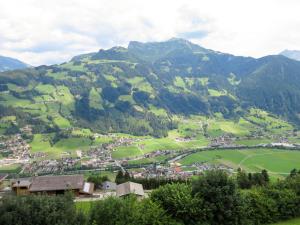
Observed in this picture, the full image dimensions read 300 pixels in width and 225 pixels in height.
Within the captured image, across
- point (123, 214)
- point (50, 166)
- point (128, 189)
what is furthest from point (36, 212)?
point (50, 166)

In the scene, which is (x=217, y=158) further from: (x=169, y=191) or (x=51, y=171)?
(x=169, y=191)

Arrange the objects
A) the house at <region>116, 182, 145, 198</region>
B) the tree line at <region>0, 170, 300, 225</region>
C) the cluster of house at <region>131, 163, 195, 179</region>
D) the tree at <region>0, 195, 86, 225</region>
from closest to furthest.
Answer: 1. the tree at <region>0, 195, 86, 225</region>
2. the tree line at <region>0, 170, 300, 225</region>
3. the house at <region>116, 182, 145, 198</region>
4. the cluster of house at <region>131, 163, 195, 179</region>

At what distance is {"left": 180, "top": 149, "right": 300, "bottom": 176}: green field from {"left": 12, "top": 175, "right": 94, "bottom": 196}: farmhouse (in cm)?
9963

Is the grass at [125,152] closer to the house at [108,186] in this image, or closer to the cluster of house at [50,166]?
the cluster of house at [50,166]

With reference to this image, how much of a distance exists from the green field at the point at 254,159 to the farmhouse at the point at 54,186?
99.6 m

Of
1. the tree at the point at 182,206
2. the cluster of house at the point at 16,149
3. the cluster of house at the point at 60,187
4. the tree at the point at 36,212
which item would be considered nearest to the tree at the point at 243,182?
the cluster of house at the point at 60,187

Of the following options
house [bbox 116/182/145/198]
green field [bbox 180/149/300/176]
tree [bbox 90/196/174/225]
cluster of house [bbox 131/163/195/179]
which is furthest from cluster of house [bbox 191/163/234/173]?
tree [bbox 90/196/174/225]

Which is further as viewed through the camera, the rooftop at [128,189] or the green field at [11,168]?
the green field at [11,168]

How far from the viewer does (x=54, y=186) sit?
214 ft

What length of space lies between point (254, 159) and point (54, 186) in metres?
125

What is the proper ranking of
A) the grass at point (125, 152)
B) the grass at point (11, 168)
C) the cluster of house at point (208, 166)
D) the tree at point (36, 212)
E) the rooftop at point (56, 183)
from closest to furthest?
the tree at point (36, 212)
the rooftop at point (56, 183)
the cluster of house at point (208, 166)
the grass at point (11, 168)
the grass at point (125, 152)

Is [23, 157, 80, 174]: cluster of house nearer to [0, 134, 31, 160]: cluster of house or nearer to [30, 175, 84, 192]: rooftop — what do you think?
[0, 134, 31, 160]: cluster of house

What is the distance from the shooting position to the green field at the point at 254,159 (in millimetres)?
154500

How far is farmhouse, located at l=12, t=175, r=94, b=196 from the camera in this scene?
6456 centimetres
